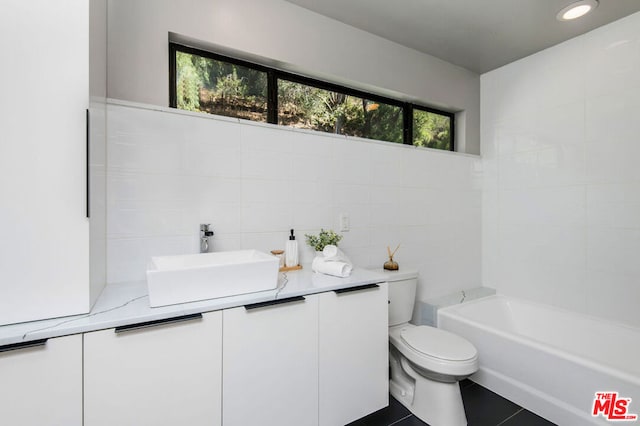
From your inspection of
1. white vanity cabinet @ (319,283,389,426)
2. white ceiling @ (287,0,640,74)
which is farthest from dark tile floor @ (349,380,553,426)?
white ceiling @ (287,0,640,74)

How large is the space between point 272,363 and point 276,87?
1.66 m

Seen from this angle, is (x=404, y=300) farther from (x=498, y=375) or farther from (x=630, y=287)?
(x=630, y=287)

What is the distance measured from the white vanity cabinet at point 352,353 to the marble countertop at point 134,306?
9cm

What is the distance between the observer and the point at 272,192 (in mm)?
1902

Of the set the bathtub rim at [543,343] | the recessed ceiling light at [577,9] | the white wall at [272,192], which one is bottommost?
the bathtub rim at [543,343]

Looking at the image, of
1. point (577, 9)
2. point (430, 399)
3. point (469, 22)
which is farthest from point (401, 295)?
point (577, 9)

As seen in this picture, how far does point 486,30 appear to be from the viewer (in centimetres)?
225

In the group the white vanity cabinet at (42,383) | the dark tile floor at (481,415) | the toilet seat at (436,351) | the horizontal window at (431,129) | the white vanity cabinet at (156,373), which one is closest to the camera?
the white vanity cabinet at (42,383)

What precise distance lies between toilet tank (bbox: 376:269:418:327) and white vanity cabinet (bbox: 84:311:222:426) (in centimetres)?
123

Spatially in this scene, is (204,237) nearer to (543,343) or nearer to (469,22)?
(543,343)

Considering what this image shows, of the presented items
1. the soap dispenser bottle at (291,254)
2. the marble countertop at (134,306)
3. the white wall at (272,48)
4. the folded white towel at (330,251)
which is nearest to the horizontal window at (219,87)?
the white wall at (272,48)

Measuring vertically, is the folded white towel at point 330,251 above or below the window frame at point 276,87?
below

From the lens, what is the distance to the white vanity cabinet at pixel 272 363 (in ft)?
4.15

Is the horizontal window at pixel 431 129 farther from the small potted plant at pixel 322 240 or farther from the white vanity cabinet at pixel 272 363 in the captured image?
the white vanity cabinet at pixel 272 363
